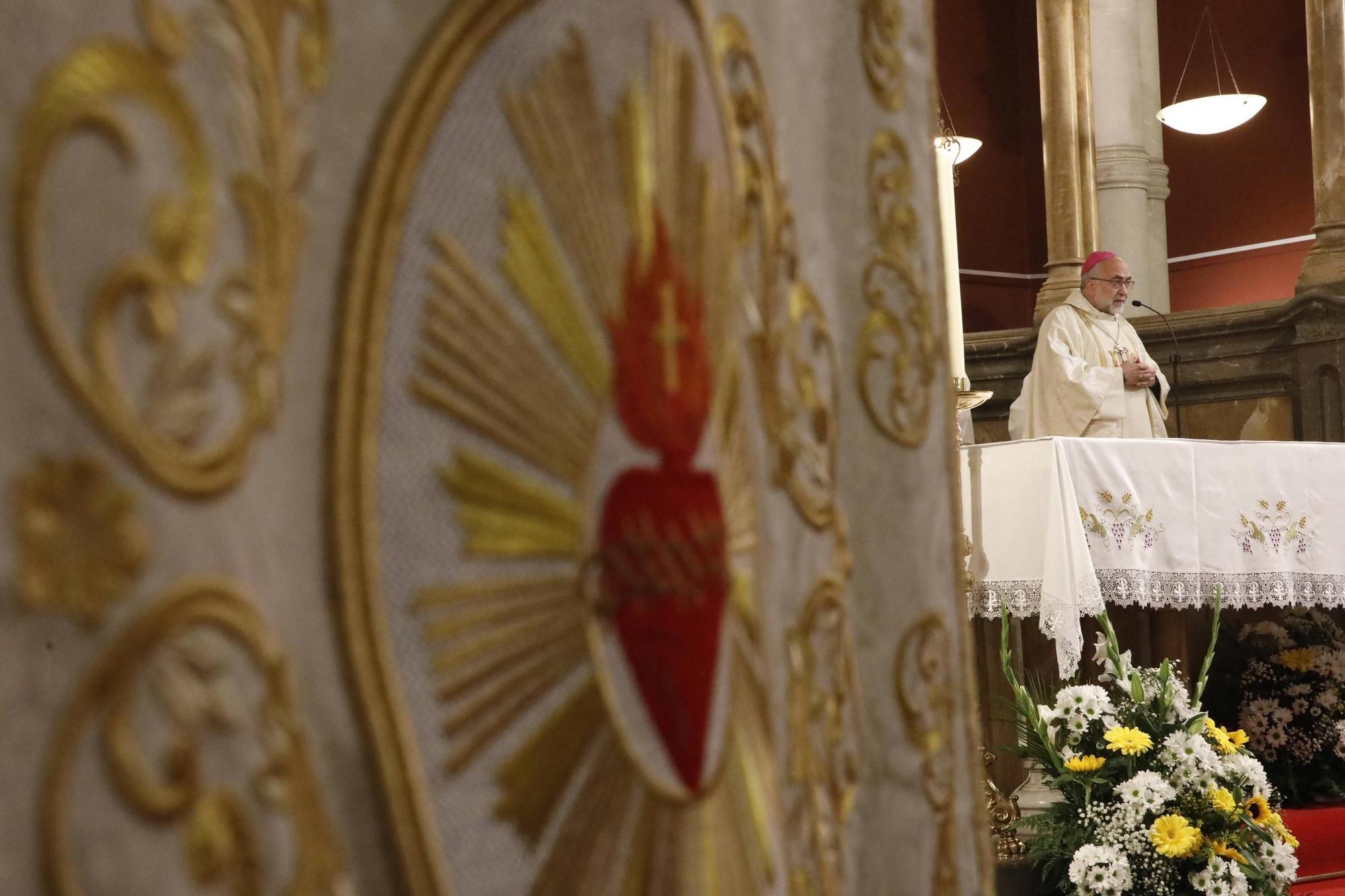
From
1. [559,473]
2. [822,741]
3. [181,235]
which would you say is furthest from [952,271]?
[181,235]

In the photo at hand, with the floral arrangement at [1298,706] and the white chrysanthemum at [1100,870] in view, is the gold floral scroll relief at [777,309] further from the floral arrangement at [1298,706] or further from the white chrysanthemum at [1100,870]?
the floral arrangement at [1298,706]

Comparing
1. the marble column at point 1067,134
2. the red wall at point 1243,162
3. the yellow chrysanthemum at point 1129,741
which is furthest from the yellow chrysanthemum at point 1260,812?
the red wall at point 1243,162

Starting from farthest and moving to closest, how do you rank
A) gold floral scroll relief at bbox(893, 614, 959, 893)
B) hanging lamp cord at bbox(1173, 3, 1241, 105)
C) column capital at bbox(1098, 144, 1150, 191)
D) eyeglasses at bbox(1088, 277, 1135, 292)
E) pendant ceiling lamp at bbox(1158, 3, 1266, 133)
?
hanging lamp cord at bbox(1173, 3, 1241, 105) < pendant ceiling lamp at bbox(1158, 3, 1266, 133) < column capital at bbox(1098, 144, 1150, 191) < eyeglasses at bbox(1088, 277, 1135, 292) < gold floral scroll relief at bbox(893, 614, 959, 893)

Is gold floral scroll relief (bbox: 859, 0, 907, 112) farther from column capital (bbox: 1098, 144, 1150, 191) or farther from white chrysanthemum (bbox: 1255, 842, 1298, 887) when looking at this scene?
column capital (bbox: 1098, 144, 1150, 191)

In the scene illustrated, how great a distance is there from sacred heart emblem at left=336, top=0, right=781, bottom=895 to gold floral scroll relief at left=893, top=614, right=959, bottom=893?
0.82 feet

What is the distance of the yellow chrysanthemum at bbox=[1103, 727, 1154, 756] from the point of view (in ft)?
10.9

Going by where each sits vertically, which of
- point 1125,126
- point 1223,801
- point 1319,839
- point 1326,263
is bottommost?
point 1319,839

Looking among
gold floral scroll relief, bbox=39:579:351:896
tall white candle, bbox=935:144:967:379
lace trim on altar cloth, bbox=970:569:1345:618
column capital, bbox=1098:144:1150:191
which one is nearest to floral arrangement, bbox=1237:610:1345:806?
lace trim on altar cloth, bbox=970:569:1345:618

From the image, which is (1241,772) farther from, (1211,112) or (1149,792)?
(1211,112)

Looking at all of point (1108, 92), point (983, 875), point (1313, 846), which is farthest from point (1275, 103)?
point (983, 875)

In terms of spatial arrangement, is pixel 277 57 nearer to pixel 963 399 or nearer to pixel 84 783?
pixel 84 783

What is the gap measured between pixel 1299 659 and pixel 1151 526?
1046 millimetres

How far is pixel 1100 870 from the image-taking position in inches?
125

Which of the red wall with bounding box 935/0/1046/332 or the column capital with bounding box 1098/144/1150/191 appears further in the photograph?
the red wall with bounding box 935/0/1046/332
